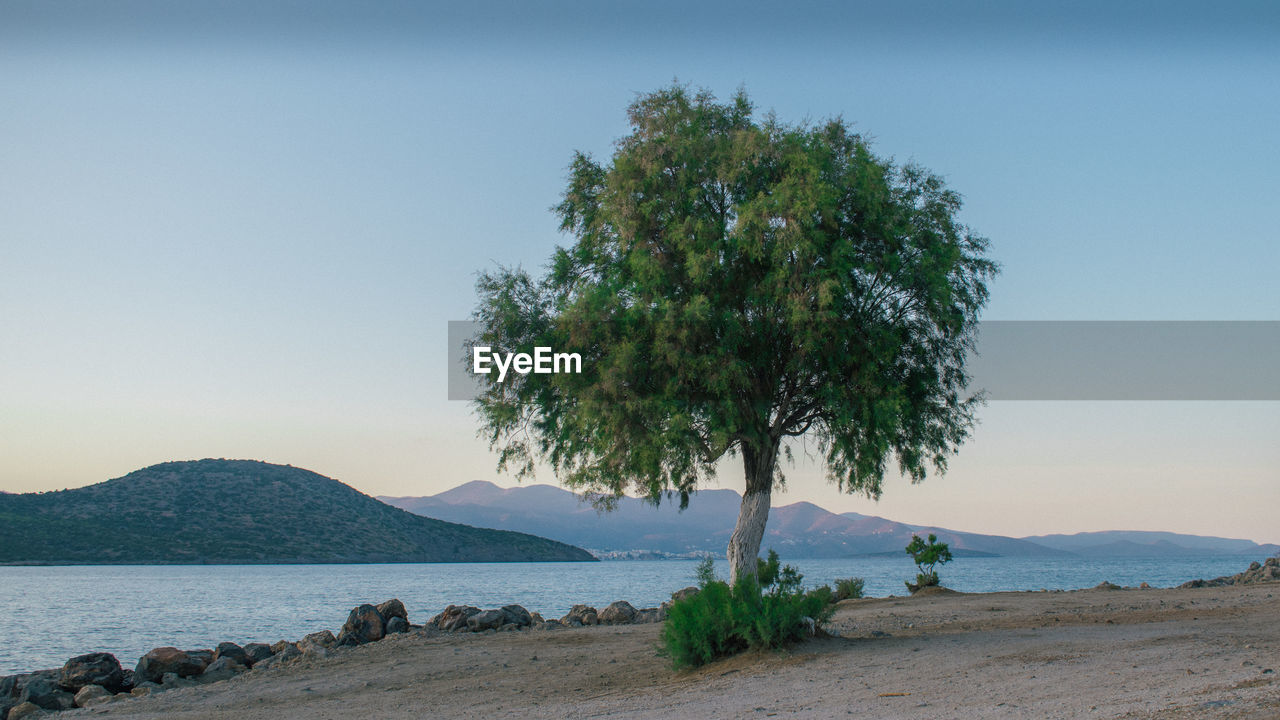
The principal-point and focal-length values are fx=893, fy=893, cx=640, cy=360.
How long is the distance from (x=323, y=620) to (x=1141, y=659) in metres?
39.0

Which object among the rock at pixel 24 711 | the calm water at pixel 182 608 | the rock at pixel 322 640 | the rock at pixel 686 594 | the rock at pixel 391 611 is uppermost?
the rock at pixel 686 594

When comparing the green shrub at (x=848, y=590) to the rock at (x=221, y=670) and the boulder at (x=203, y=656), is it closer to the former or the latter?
the rock at (x=221, y=670)

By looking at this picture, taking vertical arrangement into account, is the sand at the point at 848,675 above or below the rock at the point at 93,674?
above

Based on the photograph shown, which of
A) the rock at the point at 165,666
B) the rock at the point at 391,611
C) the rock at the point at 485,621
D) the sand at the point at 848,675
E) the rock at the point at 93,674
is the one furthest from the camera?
the rock at the point at 391,611

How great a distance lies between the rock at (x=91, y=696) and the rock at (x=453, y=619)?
6456 mm

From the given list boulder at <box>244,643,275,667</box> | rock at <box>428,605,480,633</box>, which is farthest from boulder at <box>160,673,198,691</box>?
rock at <box>428,605,480,633</box>

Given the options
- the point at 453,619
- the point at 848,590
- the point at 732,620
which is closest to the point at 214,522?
the point at 453,619

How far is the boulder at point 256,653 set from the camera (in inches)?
778

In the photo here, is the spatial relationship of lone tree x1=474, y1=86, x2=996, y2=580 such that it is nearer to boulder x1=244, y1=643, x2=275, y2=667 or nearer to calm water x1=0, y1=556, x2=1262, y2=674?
calm water x1=0, y1=556, x2=1262, y2=674

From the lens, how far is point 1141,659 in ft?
34.2

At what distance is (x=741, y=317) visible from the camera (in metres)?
17.5

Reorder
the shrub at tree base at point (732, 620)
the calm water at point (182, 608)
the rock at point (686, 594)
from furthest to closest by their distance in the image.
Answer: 1. the calm water at point (182, 608)
2. the rock at point (686, 594)
3. the shrub at tree base at point (732, 620)

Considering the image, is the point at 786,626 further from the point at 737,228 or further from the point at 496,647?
the point at 737,228

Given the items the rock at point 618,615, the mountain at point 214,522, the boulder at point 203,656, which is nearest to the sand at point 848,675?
the rock at point 618,615
